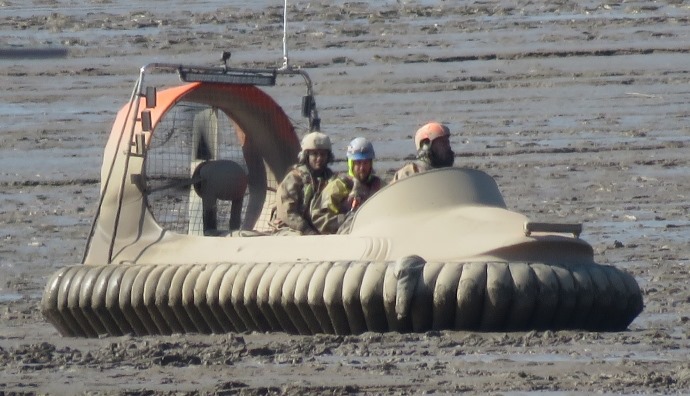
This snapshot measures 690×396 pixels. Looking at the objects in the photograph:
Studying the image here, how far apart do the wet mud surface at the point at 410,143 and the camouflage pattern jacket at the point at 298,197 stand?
898mm

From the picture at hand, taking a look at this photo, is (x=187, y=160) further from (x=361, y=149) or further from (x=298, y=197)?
(x=361, y=149)

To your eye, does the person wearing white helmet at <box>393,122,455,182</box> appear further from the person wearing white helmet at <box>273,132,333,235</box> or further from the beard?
the person wearing white helmet at <box>273,132,333,235</box>

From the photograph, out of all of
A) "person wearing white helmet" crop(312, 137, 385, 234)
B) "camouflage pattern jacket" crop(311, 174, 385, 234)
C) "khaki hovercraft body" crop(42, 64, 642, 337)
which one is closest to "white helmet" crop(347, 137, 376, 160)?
"person wearing white helmet" crop(312, 137, 385, 234)

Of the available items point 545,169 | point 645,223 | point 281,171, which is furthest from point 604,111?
point 281,171

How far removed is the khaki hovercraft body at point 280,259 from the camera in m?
7.55

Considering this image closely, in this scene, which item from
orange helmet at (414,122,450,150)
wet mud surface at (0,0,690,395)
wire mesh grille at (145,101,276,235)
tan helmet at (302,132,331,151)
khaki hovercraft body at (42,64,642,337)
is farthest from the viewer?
wire mesh grille at (145,101,276,235)

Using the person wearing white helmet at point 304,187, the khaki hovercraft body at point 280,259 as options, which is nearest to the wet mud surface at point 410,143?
the khaki hovercraft body at point 280,259

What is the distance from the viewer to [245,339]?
7.79m

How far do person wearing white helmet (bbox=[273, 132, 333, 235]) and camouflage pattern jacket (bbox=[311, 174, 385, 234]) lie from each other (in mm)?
63

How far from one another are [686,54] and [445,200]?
8.25 m

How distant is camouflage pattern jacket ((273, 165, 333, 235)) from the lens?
8.76m

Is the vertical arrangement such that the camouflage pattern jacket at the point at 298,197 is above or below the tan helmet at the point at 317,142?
below

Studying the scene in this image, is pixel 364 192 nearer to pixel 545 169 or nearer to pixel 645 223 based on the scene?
pixel 645 223

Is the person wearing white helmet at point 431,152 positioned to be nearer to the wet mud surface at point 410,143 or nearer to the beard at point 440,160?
the beard at point 440,160
